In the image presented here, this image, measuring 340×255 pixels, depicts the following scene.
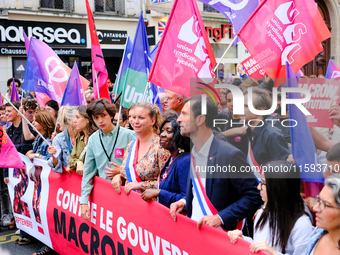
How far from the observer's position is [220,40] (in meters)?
20.0

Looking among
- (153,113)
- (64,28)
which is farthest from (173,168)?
(64,28)

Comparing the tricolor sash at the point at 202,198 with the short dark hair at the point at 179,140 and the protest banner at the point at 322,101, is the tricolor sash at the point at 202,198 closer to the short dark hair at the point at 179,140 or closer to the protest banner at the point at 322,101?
the short dark hair at the point at 179,140

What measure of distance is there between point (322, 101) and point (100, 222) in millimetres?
2418

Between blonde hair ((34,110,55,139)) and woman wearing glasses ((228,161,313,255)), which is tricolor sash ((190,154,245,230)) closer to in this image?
woman wearing glasses ((228,161,313,255))

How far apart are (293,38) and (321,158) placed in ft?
6.51

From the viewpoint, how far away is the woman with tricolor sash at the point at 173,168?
121 inches

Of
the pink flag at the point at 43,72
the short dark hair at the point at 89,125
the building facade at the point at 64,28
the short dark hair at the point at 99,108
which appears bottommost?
the short dark hair at the point at 89,125

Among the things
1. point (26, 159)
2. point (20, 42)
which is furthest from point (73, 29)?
point (26, 159)

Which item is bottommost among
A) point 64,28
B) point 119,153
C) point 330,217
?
point 119,153

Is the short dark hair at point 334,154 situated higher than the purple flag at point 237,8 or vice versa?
the purple flag at point 237,8

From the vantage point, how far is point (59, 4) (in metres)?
15.6

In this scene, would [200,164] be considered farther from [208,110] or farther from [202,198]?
[208,110]

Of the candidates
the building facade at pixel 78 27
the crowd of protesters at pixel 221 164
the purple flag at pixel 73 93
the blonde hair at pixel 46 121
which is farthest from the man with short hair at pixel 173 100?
the building facade at pixel 78 27

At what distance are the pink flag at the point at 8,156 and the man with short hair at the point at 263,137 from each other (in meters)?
3.01
